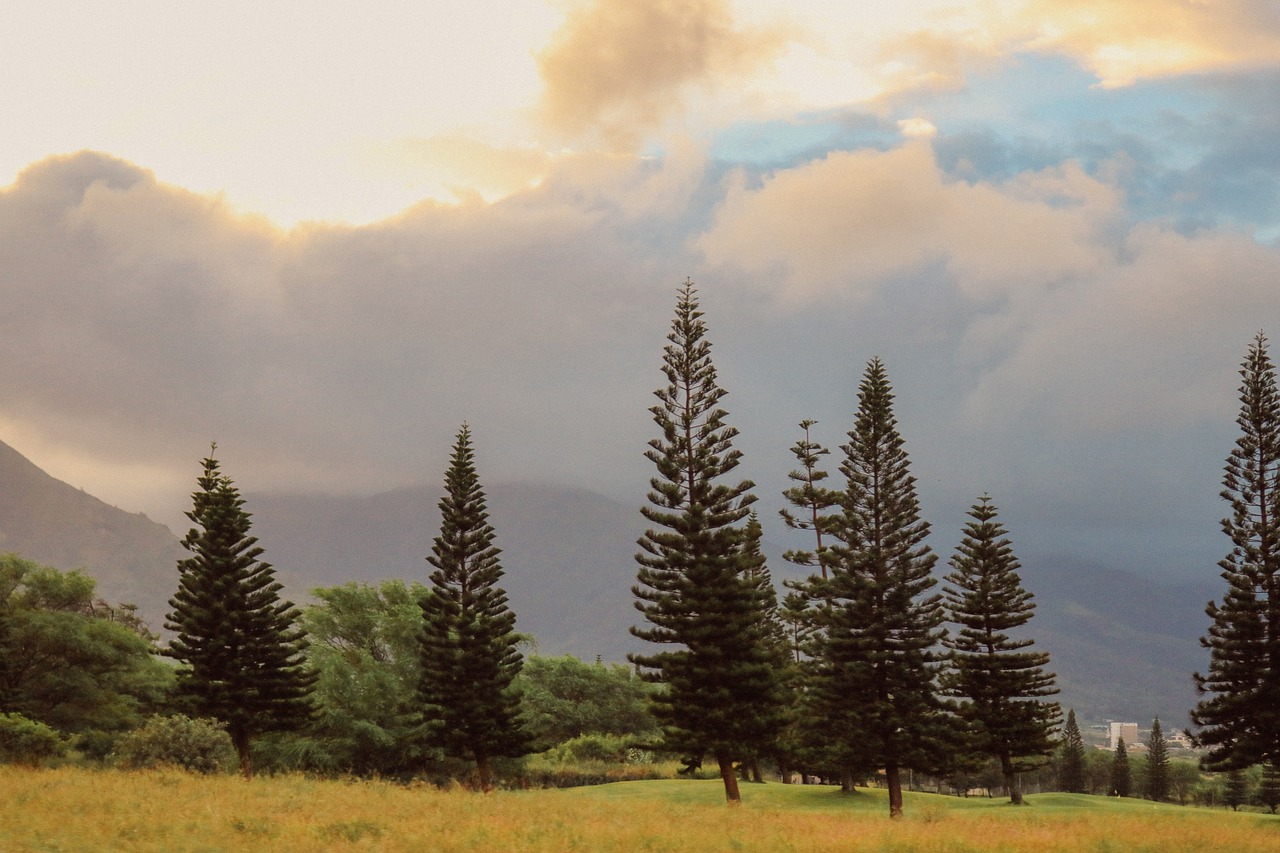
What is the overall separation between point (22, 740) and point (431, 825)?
21076 millimetres

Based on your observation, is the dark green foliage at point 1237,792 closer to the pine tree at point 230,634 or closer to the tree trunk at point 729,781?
the tree trunk at point 729,781

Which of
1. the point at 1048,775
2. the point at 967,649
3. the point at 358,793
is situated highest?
the point at 967,649

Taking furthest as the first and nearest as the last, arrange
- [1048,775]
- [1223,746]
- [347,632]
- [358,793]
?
[1048,775], [347,632], [1223,746], [358,793]

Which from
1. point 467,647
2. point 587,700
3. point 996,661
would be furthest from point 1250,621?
point 587,700

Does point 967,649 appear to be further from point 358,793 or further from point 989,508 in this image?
point 358,793

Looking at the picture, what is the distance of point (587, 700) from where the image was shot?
76.6m

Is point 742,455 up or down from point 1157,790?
up

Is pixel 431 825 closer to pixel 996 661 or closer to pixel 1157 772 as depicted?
pixel 996 661

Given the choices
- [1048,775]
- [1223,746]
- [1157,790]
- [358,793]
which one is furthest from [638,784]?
[1048,775]

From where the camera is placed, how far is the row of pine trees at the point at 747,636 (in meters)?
36.5

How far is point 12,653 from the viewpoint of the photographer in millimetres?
45844

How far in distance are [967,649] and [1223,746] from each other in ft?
35.6

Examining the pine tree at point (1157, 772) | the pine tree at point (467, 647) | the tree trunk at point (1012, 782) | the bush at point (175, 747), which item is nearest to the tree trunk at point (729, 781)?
the pine tree at point (467, 647)

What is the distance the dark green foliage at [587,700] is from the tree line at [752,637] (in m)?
27.0
